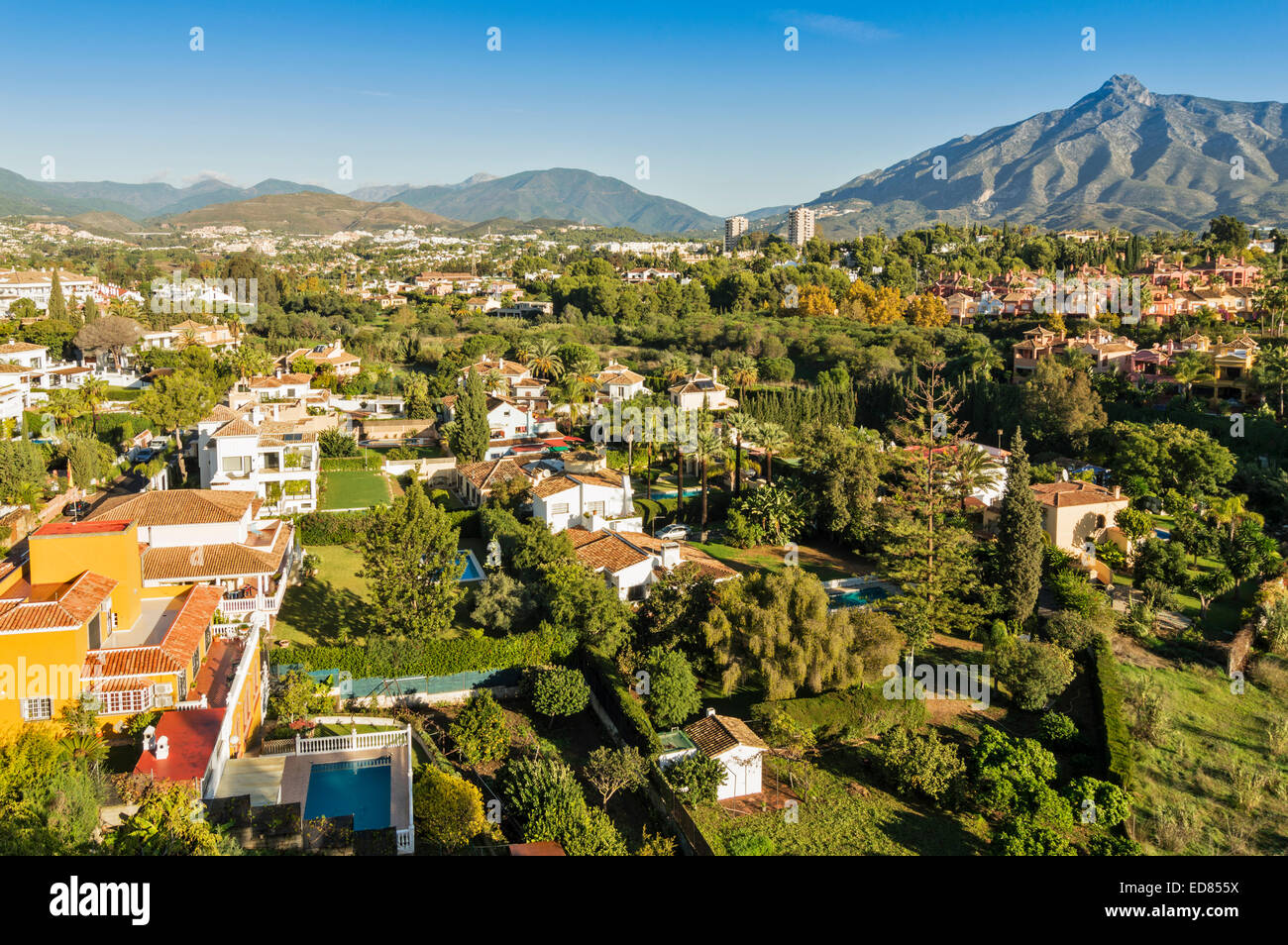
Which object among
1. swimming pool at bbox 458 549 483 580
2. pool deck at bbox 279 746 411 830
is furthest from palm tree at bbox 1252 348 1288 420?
pool deck at bbox 279 746 411 830

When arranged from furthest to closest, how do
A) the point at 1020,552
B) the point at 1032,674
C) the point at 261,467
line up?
the point at 261,467
the point at 1020,552
the point at 1032,674

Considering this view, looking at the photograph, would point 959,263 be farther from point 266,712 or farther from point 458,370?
point 266,712

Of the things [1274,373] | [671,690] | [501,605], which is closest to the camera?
[671,690]

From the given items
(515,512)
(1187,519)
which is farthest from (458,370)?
(1187,519)

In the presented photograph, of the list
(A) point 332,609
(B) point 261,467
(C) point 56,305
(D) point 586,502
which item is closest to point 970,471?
(D) point 586,502

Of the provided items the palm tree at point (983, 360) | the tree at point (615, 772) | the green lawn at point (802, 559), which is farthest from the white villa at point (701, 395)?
the tree at point (615, 772)

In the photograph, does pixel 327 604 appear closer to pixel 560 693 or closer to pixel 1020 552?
pixel 560 693

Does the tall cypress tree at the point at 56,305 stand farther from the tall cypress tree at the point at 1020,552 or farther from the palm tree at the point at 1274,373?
the palm tree at the point at 1274,373

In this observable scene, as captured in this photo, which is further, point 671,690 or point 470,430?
point 470,430
